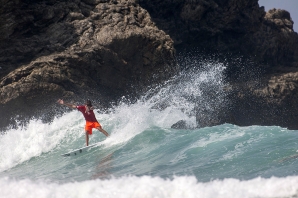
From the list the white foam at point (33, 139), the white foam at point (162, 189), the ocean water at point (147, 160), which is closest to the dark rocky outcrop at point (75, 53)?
the ocean water at point (147, 160)

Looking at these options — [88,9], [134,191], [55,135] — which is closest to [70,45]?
[88,9]

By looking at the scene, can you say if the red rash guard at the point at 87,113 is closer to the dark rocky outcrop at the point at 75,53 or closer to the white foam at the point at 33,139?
the white foam at the point at 33,139

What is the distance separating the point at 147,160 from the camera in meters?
9.52

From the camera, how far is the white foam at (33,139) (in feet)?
41.5

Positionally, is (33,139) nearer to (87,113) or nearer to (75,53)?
(87,113)

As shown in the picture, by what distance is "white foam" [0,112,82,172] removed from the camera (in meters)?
12.7

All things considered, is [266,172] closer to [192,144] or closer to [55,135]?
[192,144]

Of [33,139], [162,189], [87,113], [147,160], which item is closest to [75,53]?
[33,139]

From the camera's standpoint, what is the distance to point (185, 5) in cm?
2945

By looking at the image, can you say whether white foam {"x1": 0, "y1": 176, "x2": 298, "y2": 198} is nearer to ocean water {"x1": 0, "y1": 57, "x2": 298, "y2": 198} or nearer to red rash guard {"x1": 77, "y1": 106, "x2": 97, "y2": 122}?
ocean water {"x1": 0, "y1": 57, "x2": 298, "y2": 198}

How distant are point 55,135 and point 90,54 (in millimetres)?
5092

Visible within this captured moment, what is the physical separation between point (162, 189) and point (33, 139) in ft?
29.9

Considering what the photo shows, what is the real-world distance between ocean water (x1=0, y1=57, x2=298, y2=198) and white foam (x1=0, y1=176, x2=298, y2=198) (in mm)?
13

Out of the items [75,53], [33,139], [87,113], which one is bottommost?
[33,139]
